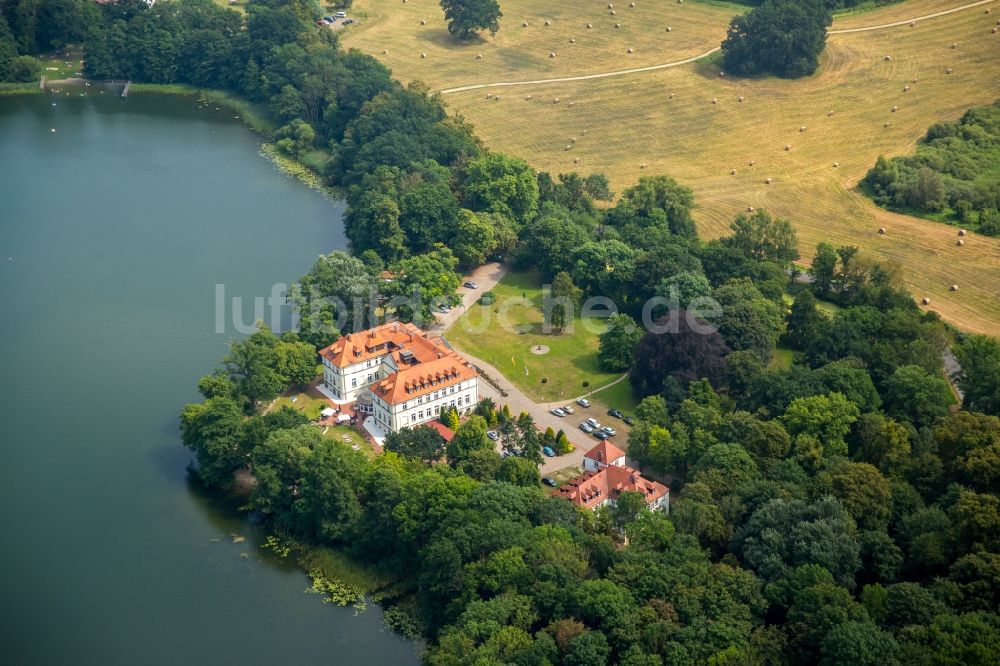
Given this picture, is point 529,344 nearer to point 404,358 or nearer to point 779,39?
point 404,358

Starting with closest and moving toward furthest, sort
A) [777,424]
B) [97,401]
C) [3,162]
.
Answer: [777,424]
[97,401]
[3,162]

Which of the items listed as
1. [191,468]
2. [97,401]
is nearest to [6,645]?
[191,468]

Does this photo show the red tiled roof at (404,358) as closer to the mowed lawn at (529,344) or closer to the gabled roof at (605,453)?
the mowed lawn at (529,344)

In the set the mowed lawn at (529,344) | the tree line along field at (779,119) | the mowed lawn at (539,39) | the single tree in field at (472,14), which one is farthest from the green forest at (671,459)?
the single tree in field at (472,14)

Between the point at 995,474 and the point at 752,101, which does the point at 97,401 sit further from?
the point at 752,101

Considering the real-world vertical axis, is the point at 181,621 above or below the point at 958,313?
below

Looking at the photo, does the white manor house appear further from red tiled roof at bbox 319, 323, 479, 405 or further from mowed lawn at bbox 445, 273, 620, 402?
mowed lawn at bbox 445, 273, 620, 402

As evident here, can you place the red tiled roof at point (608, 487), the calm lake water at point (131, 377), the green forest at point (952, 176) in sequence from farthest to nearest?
1. the green forest at point (952, 176)
2. the red tiled roof at point (608, 487)
3. the calm lake water at point (131, 377)
